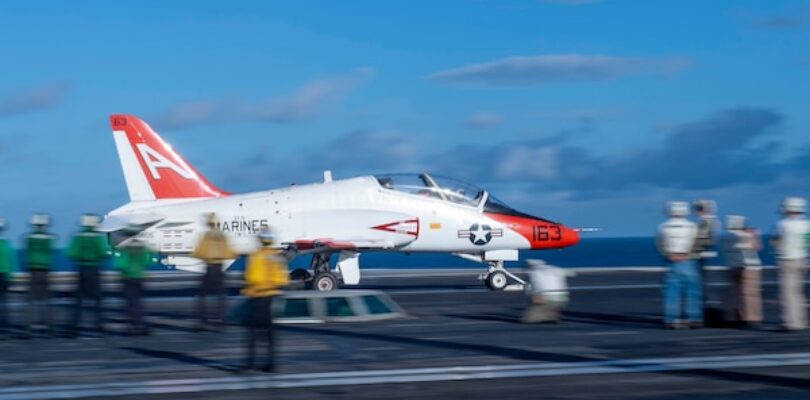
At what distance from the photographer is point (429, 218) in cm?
2859

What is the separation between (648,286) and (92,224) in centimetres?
1708

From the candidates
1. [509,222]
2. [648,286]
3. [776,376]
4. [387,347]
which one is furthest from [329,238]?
[776,376]

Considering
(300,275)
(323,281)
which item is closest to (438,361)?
(323,281)

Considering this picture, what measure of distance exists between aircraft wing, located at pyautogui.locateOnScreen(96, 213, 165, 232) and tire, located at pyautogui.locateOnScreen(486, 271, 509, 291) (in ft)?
27.2

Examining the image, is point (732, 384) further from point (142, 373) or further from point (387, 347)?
point (142, 373)

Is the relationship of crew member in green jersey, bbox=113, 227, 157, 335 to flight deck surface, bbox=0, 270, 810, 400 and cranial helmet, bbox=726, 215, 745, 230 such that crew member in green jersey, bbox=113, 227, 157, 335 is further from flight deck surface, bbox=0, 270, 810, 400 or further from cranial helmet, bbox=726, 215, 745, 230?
cranial helmet, bbox=726, 215, 745, 230

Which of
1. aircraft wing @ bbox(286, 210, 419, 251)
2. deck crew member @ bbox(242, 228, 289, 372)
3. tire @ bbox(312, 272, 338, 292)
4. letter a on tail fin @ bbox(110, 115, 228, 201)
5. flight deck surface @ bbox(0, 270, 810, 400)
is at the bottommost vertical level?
flight deck surface @ bbox(0, 270, 810, 400)

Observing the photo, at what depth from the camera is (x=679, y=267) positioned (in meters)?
17.2

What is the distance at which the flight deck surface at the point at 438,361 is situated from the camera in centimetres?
1155

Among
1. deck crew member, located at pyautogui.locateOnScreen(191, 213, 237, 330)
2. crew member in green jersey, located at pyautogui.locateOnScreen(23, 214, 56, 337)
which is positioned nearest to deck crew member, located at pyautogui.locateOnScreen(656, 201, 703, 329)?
deck crew member, located at pyautogui.locateOnScreen(191, 213, 237, 330)

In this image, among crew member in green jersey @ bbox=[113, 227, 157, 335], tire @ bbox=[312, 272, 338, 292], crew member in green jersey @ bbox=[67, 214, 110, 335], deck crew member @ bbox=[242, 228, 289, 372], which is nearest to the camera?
deck crew member @ bbox=[242, 228, 289, 372]

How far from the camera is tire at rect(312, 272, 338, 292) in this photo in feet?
91.1

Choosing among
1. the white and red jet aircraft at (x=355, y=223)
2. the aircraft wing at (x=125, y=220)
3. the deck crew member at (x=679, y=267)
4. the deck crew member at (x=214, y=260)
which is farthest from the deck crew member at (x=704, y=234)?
the aircraft wing at (x=125, y=220)

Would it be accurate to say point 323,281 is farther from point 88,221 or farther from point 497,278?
point 88,221
